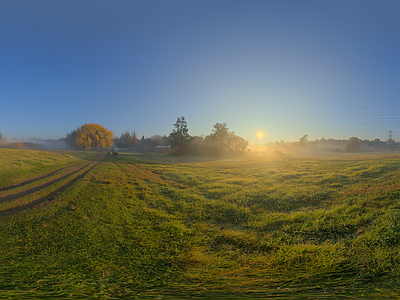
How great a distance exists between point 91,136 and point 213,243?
67.7 m

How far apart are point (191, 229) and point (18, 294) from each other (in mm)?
3153

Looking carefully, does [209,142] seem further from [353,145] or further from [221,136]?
[353,145]

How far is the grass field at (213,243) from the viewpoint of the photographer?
6.60 feet

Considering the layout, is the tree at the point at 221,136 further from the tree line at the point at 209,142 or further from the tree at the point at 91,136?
the tree at the point at 91,136

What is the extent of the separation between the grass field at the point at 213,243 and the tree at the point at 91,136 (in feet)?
199

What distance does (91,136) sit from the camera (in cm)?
5806

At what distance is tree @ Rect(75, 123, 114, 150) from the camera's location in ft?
188

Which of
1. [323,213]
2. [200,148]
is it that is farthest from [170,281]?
[200,148]

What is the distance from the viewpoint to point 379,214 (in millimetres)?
3469

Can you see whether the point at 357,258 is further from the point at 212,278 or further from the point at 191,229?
the point at 191,229

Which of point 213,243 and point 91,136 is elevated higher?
point 91,136

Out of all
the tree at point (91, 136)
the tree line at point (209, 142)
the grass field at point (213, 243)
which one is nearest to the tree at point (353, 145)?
the tree line at point (209, 142)

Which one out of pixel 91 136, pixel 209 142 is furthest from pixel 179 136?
pixel 91 136

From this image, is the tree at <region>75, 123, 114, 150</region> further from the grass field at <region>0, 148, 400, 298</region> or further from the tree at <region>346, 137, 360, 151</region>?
the tree at <region>346, 137, 360, 151</region>
